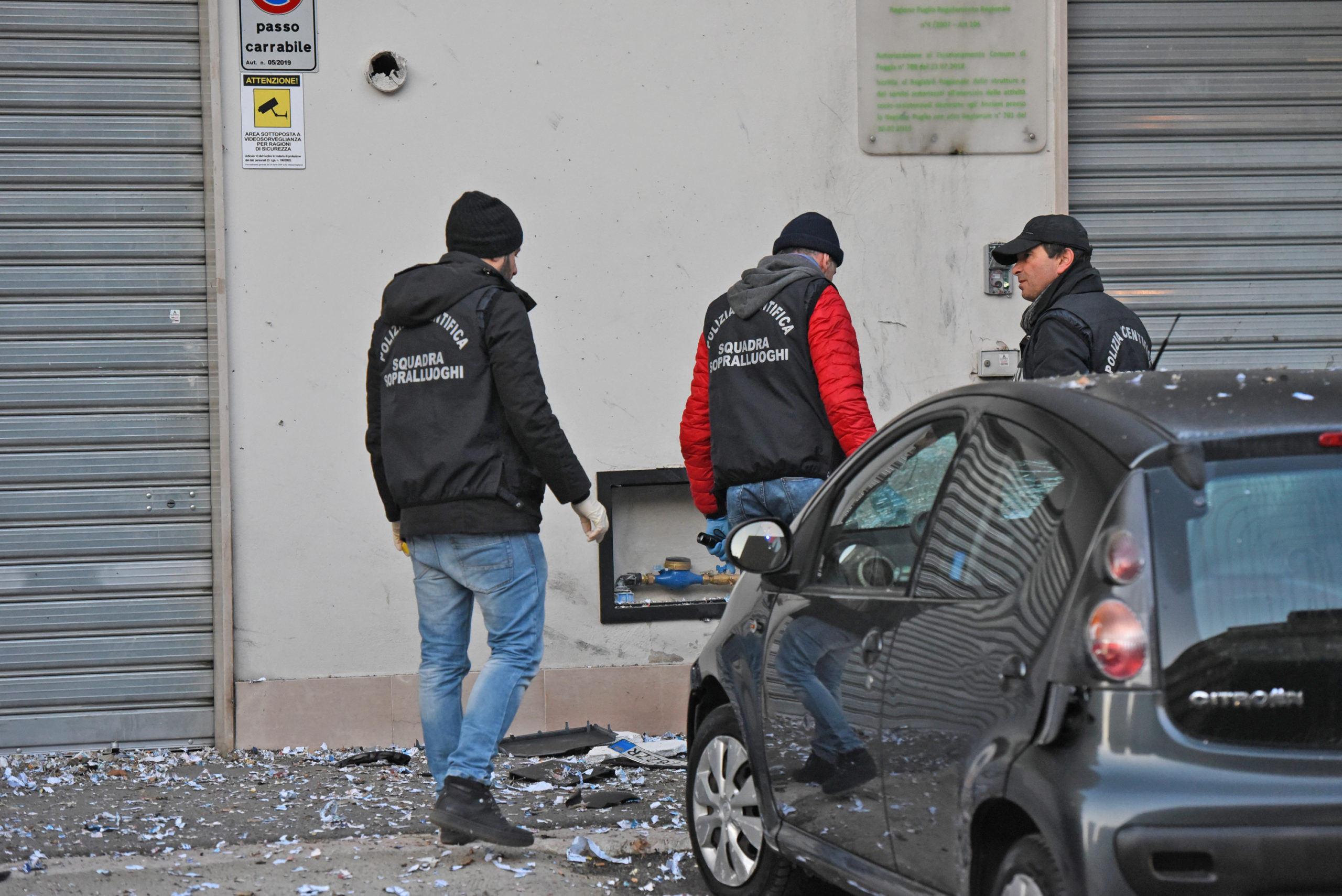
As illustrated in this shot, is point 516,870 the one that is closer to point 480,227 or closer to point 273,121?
point 480,227

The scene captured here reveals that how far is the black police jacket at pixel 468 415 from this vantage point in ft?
15.7

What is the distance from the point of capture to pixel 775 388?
5.65 m

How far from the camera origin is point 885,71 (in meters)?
7.14

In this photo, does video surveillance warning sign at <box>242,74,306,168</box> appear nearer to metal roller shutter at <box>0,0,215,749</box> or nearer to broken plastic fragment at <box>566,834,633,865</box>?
Answer: metal roller shutter at <box>0,0,215,749</box>

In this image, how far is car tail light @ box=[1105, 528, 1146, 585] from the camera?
253 centimetres

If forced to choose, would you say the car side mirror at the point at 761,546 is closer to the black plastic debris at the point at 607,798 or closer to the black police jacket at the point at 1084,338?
the black police jacket at the point at 1084,338

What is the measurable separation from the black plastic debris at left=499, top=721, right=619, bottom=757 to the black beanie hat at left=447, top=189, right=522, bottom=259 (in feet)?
8.40

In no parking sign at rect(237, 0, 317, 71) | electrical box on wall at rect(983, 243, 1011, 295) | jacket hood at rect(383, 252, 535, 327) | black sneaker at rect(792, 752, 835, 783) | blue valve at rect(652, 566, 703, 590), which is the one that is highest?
no parking sign at rect(237, 0, 317, 71)

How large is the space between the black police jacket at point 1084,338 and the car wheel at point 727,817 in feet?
5.94

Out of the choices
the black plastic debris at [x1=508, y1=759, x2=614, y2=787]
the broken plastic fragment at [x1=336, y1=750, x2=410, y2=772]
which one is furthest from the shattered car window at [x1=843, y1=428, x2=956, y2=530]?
the broken plastic fragment at [x1=336, y1=750, x2=410, y2=772]

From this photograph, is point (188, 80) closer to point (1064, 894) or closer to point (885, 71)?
point (885, 71)

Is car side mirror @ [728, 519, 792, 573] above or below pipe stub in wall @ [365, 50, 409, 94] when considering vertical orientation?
below

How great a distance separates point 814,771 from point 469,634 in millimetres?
1767

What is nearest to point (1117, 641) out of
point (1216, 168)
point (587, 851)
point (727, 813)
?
point (727, 813)
